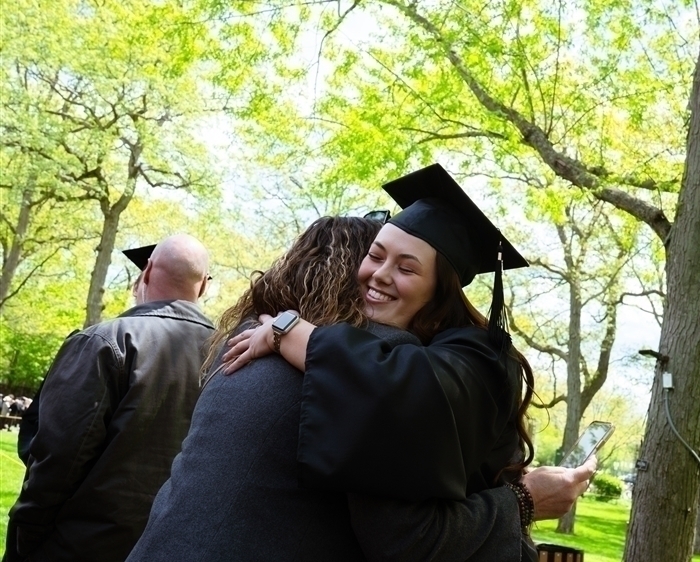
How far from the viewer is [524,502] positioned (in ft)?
6.91

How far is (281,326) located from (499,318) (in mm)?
619

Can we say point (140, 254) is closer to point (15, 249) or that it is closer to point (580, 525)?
point (15, 249)

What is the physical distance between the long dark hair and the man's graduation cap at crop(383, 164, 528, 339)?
0.07 meters

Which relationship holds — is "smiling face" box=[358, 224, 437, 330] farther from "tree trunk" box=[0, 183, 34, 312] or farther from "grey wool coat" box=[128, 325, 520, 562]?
"tree trunk" box=[0, 183, 34, 312]

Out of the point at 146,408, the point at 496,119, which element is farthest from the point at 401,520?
the point at 496,119

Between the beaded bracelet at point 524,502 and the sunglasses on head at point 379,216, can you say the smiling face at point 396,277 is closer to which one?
the sunglasses on head at point 379,216

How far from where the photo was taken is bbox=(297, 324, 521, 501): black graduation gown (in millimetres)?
1754

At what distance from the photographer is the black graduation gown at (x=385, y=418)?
175cm

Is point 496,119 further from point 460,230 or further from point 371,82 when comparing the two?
point 460,230

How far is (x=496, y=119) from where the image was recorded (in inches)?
364

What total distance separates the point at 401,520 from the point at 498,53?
8182 mm

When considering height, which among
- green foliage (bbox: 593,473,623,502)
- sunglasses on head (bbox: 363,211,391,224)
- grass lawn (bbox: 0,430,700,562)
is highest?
sunglasses on head (bbox: 363,211,391,224)

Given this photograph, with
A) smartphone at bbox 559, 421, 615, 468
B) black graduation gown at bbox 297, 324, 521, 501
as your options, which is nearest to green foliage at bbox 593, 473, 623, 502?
smartphone at bbox 559, 421, 615, 468

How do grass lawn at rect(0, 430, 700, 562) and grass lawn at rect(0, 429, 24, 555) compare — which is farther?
grass lawn at rect(0, 430, 700, 562)
